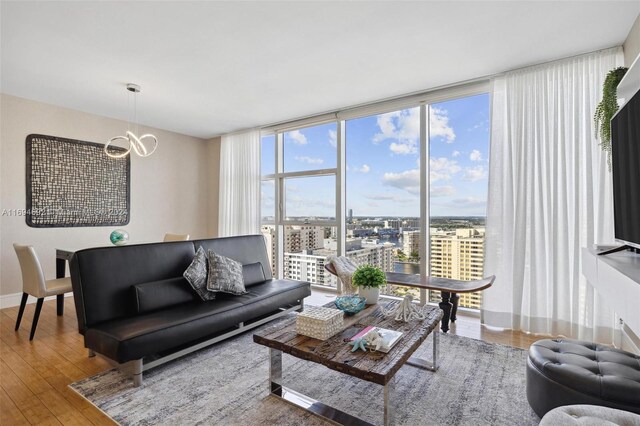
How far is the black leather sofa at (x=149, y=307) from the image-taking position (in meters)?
2.19

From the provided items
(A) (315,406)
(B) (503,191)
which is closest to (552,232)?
(B) (503,191)

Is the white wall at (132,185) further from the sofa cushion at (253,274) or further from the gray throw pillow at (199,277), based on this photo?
the gray throw pillow at (199,277)

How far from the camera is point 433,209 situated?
395cm

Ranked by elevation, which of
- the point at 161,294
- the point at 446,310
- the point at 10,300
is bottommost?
the point at 10,300

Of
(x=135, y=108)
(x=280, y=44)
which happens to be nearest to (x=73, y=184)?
(x=135, y=108)

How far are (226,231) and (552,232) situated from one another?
4776 millimetres

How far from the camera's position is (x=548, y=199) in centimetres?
307

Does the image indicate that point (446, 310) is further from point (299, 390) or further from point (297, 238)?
point (297, 238)

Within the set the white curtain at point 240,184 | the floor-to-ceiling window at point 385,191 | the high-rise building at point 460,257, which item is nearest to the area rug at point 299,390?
the high-rise building at point 460,257

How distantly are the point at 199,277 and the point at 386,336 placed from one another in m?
1.82

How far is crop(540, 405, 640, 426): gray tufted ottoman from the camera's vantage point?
1.20m

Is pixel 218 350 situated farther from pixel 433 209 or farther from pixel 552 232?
pixel 552 232

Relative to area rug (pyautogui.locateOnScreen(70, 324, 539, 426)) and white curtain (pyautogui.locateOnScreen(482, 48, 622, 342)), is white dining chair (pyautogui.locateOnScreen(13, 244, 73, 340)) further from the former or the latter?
white curtain (pyautogui.locateOnScreen(482, 48, 622, 342))

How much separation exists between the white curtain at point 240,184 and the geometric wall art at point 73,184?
1.51 meters
